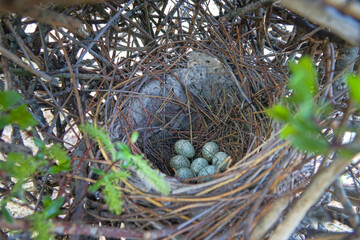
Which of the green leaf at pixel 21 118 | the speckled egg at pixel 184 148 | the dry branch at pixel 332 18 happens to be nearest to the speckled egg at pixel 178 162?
the speckled egg at pixel 184 148

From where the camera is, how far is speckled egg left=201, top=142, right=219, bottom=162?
1552 mm

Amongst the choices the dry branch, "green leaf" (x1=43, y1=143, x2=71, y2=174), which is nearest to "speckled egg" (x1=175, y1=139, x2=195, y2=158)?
"green leaf" (x1=43, y1=143, x2=71, y2=174)

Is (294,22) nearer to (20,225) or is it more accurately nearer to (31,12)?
(31,12)

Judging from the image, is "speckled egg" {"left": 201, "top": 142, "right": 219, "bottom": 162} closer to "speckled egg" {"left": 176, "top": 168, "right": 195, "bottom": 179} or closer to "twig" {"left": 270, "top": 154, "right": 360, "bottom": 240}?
"speckled egg" {"left": 176, "top": 168, "right": 195, "bottom": 179}

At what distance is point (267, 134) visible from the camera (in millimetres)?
1193

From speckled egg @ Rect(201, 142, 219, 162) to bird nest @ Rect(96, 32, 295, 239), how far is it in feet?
0.19

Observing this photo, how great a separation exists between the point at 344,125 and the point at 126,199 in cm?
66

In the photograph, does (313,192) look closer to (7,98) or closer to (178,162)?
(7,98)

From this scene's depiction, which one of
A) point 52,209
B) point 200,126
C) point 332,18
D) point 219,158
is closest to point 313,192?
point 332,18

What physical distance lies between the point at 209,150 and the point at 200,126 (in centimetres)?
19

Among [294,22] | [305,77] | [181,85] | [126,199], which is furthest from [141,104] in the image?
[305,77]

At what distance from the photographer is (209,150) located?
1555 millimetres

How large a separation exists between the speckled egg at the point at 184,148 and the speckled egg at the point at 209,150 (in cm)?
7

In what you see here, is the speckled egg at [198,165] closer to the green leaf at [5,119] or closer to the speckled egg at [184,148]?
the speckled egg at [184,148]
